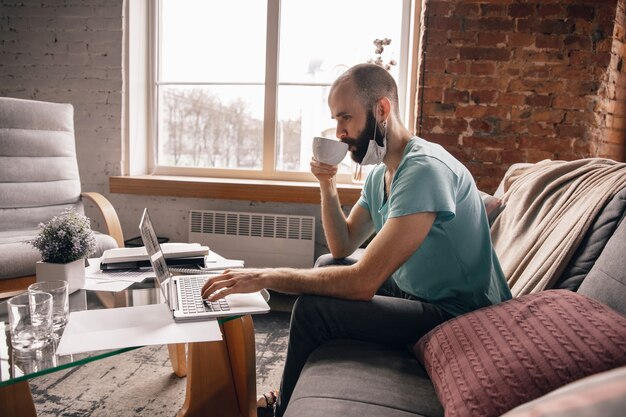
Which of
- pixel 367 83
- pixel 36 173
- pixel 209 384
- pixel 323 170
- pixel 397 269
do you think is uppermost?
pixel 367 83

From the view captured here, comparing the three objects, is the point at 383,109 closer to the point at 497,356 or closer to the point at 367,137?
the point at 367,137

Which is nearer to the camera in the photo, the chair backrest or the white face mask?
the white face mask

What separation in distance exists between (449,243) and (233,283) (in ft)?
1.90

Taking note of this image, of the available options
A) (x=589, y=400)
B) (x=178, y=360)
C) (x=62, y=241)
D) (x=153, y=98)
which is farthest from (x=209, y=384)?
(x=153, y=98)

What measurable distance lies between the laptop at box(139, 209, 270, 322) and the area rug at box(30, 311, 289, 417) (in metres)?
0.54

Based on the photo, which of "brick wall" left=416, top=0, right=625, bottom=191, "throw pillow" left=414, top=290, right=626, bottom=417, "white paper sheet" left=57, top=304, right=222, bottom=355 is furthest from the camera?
"brick wall" left=416, top=0, right=625, bottom=191

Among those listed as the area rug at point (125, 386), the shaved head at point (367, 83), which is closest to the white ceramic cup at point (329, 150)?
the shaved head at point (367, 83)

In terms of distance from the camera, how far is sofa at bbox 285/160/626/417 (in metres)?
0.79

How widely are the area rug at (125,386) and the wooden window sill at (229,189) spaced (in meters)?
1.04

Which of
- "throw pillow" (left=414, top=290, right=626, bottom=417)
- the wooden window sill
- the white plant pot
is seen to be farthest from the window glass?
"throw pillow" (left=414, top=290, right=626, bottom=417)

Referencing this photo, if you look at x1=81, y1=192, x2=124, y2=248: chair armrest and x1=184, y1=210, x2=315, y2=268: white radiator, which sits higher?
x1=81, y1=192, x2=124, y2=248: chair armrest

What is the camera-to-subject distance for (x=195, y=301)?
1194 mm

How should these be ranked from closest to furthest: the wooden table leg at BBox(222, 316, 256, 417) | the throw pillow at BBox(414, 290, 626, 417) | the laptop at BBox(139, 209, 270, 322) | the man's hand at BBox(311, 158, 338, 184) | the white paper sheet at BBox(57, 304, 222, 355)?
the throw pillow at BBox(414, 290, 626, 417), the white paper sheet at BBox(57, 304, 222, 355), the laptop at BBox(139, 209, 270, 322), the wooden table leg at BBox(222, 316, 256, 417), the man's hand at BBox(311, 158, 338, 184)

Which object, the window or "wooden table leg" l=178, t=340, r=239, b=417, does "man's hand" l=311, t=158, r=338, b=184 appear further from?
the window
